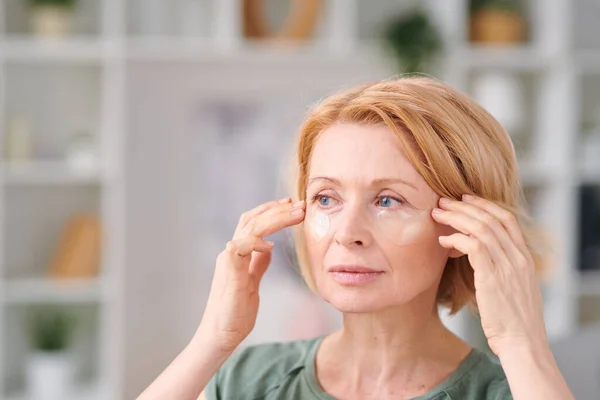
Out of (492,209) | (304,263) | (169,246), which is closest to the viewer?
(492,209)

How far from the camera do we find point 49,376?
147 inches

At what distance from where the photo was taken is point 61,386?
3.76m

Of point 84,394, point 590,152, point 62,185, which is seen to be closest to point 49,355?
point 84,394

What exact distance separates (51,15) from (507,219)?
296 cm

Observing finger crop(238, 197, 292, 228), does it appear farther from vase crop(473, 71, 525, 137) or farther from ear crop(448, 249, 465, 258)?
vase crop(473, 71, 525, 137)

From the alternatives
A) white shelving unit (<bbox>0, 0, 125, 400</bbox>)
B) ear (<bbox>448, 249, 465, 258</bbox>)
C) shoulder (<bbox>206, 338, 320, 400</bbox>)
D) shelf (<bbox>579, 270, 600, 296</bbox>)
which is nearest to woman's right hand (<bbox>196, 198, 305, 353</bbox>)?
shoulder (<bbox>206, 338, 320, 400</bbox>)

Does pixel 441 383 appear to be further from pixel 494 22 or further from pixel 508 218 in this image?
pixel 494 22

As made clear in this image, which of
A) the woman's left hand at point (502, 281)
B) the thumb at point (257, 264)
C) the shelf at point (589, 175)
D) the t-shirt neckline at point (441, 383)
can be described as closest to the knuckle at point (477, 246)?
the woman's left hand at point (502, 281)

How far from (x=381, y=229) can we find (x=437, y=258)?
11 cm

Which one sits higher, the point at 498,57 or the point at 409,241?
the point at 498,57

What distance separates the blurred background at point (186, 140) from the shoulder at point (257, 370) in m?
2.31

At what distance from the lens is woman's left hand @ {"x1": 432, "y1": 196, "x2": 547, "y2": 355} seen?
3.92ft

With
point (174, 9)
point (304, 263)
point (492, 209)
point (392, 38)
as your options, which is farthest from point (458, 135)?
point (174, 9)

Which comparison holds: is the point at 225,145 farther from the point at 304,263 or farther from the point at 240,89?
the point at 304,263
